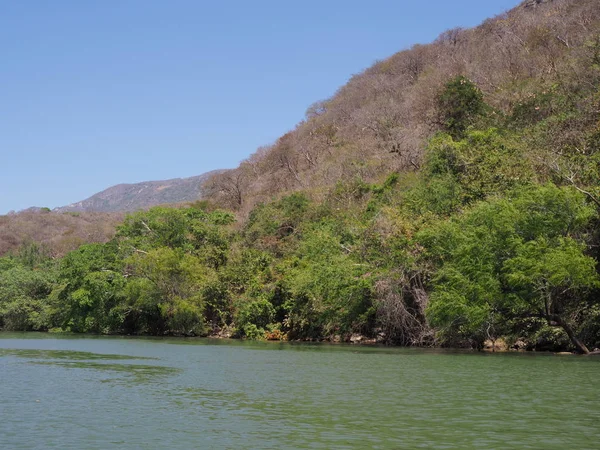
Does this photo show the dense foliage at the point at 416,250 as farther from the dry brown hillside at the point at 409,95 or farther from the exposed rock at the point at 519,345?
the dry brown hillside at the point at 409,95

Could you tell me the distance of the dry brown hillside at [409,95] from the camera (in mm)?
71375

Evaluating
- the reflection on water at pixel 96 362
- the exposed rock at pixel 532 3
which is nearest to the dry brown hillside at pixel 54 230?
the reflection on water at pixel 96 362

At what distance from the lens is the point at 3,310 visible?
250ft

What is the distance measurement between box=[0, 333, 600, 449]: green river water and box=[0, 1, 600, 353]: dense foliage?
4895 millimetres

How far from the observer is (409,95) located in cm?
9156

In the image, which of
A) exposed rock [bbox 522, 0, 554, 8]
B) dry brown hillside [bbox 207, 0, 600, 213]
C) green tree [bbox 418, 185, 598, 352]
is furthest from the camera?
exposed rock [bbox 522, 0, 554, 8]

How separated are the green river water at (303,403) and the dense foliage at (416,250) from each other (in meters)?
4.89

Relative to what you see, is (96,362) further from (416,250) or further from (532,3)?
(532,3)

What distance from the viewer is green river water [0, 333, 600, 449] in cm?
1456

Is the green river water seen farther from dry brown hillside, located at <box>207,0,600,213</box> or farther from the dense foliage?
dry brown hillside, located at <box>207,0,600,213</box>

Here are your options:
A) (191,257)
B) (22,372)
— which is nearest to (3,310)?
(191,257)

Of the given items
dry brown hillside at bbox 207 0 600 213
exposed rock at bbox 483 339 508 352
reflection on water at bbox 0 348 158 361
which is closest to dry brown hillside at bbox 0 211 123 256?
dry brown hillside at bbox 207 0 600 213

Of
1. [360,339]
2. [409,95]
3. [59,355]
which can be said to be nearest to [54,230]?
[409,95]

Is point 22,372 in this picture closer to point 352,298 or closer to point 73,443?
point 73,443
